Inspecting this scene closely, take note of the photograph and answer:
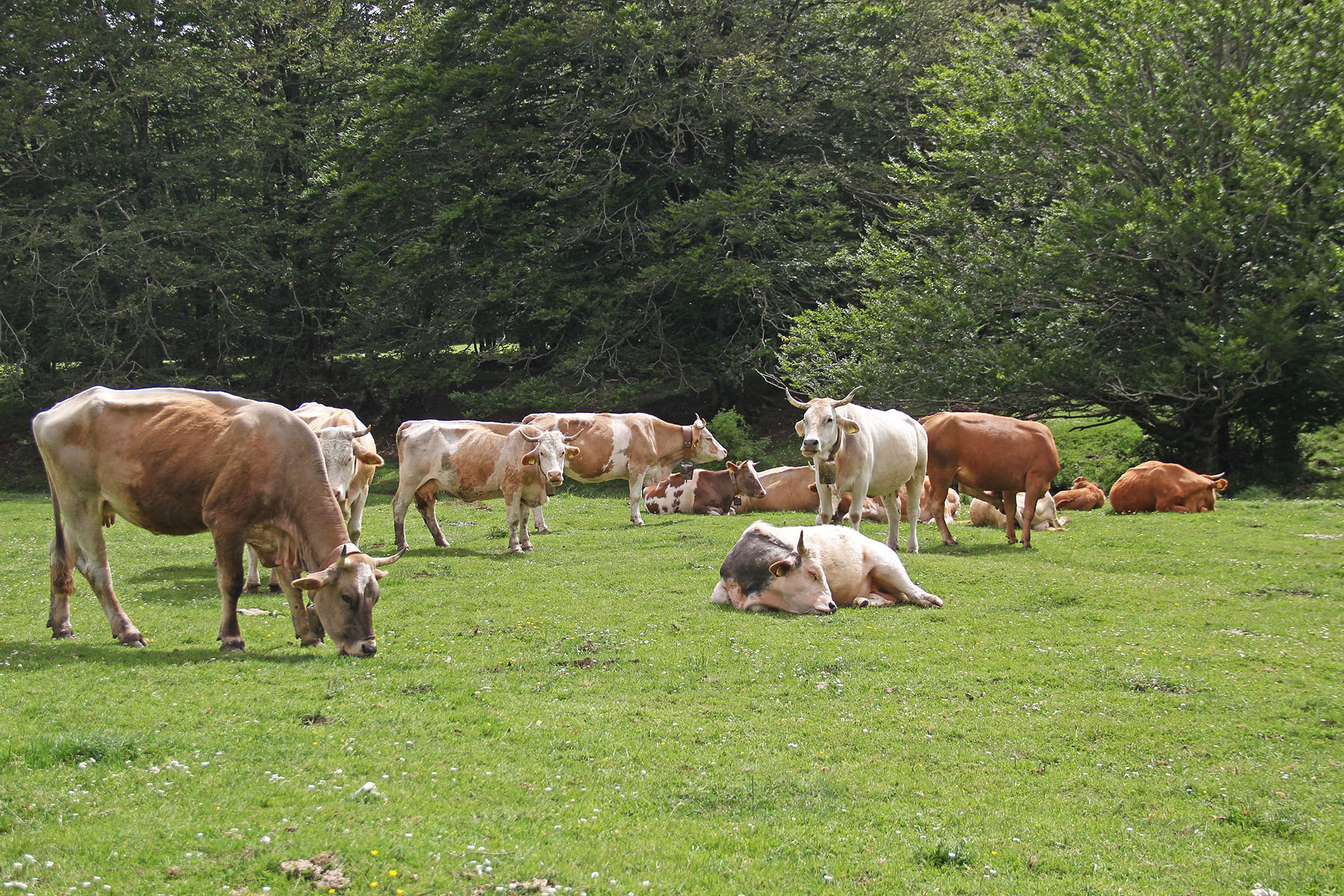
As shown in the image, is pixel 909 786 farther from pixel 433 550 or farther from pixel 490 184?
pixel 490 184

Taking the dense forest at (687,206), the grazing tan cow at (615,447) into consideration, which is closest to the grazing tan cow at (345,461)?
the grazing tan cow at (615,447)

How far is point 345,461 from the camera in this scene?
47.5 feet

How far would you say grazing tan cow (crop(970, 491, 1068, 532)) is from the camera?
18.9 metres

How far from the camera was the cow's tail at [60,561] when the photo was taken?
10.0 metres

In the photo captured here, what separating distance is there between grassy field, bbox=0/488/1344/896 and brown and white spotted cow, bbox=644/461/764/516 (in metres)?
10.2

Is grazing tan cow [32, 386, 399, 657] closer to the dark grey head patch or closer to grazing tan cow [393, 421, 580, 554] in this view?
the dark grey head patch

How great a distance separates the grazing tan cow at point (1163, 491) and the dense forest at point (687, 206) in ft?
8.14

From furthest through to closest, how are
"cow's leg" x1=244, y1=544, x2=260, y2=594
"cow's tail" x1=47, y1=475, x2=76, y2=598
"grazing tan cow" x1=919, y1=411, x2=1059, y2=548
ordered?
"grazing tan cow" x1=919, y1=411, x2=1059, y2=548 → "cow's leg" x1=244, y1=544, x2=260, y2=594 → "cow's tail" x1=47, y1=475, x2=76, y2=598

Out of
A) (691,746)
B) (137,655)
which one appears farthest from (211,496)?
(691,746)

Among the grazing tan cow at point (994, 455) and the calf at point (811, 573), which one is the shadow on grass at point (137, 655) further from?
the grazing tan cow at point (994, 455)

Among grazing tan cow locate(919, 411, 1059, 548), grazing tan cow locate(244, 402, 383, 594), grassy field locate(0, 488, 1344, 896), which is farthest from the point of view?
grazing tan cow locate(919, 411, 1059, 548)

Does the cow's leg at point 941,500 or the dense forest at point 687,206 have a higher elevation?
the dense forest at point 687,206

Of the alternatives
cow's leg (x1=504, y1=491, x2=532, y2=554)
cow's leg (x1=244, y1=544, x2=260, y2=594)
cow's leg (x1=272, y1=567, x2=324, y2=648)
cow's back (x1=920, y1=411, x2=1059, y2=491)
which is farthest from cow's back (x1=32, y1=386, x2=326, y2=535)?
cow's back (x1=920, y1=411, x2=1059, y2=491)

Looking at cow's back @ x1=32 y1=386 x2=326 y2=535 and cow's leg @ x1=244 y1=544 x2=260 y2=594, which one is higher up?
cow's back @ x1=32 y1=386 x2=326 y2=535
